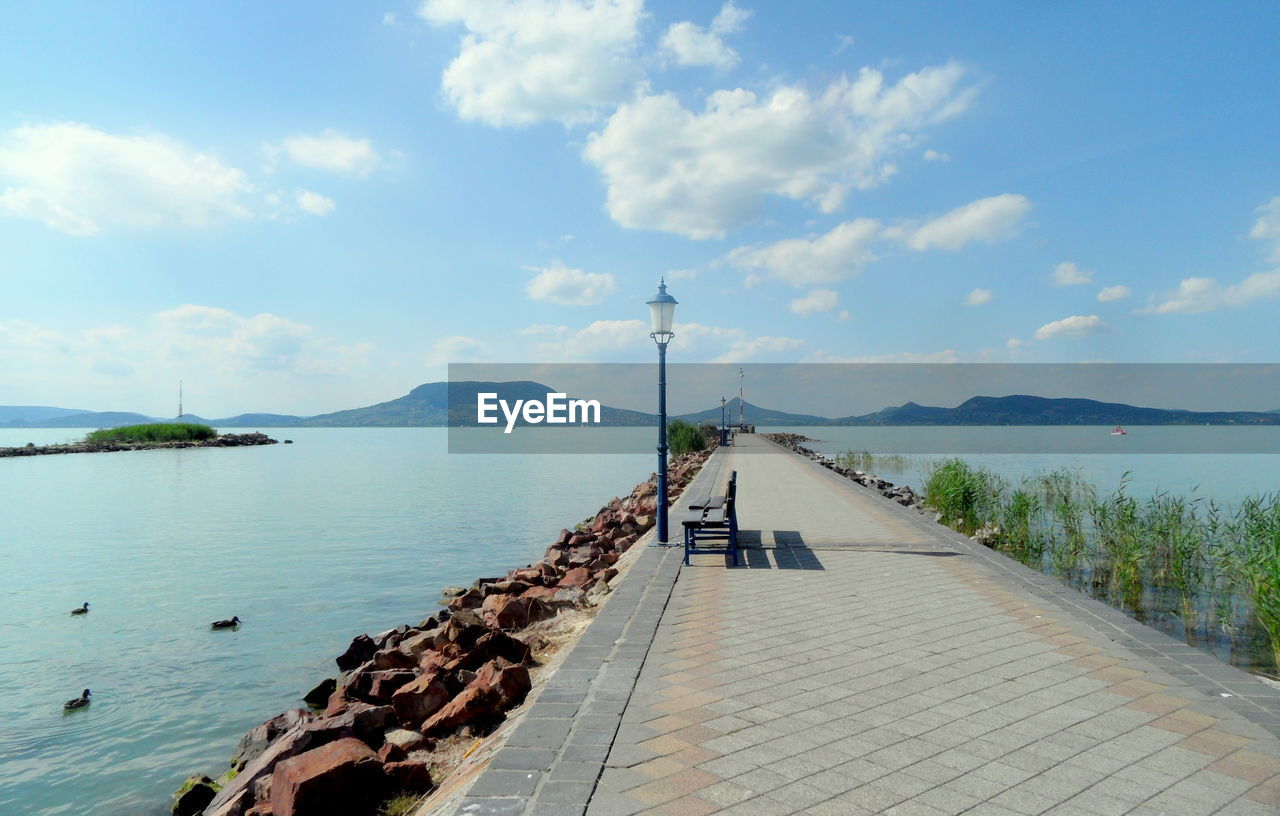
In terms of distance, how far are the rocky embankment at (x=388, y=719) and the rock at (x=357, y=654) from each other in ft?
0.04

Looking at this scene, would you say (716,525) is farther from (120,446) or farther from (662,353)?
(120,446)

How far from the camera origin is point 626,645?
526 centimetres

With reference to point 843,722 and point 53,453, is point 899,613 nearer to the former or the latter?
point 843,722

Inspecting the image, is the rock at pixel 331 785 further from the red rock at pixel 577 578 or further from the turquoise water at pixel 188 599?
the red rock at pixel 577 578

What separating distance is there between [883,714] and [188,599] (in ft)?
39.1

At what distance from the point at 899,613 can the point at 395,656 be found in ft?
15.0

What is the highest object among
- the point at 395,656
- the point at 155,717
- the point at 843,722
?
the point at 843,722

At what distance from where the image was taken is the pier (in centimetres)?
313

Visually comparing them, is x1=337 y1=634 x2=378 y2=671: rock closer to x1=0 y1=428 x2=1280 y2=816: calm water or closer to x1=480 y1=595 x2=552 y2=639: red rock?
x1=0 y1=428 x2=1280 y2=816: calm water

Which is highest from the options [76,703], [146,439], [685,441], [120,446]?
[146,439]

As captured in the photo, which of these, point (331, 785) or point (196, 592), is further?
point (196, 592)

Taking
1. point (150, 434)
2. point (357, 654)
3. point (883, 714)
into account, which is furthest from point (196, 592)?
point (150, 434)

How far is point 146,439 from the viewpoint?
70.9m

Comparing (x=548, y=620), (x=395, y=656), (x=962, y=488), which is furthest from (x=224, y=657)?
(x=962, y=488)
